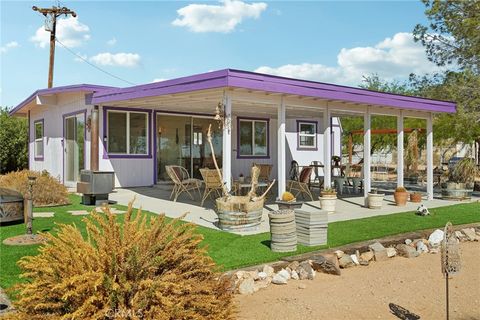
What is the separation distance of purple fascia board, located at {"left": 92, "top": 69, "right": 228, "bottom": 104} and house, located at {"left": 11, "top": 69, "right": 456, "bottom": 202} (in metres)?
0.02

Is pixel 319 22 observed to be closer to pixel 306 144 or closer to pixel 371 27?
pixel 371 27

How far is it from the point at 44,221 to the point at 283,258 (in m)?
4.22

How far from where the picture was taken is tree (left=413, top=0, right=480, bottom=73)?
47.3ft

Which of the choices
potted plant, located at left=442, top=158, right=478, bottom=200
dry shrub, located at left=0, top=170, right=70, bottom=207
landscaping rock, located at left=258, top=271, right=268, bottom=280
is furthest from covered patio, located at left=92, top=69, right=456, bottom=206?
landscaping rock, located at left=258, top=271, right=268, bottom=280

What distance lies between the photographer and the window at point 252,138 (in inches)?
587

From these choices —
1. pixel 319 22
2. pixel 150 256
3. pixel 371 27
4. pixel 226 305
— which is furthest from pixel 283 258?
pixel 371 27

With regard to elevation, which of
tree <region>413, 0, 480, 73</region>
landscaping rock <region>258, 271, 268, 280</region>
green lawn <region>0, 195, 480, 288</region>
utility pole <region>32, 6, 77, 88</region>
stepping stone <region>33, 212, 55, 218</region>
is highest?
utility pole <region>32, 6, 77, 88</region>

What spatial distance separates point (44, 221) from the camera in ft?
23.4

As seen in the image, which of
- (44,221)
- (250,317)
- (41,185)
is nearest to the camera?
(250,317)

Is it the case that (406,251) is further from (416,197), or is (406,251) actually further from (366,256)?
(416,197)

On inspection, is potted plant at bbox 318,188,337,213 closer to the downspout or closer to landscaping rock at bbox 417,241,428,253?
landscaping rock at bbox 417,241,428,253

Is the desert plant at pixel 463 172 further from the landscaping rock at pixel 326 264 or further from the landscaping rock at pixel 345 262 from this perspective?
the landscaping rock at pixel 326 264

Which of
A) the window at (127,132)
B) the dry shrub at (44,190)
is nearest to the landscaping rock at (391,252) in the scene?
the dry shrub at (44,190)

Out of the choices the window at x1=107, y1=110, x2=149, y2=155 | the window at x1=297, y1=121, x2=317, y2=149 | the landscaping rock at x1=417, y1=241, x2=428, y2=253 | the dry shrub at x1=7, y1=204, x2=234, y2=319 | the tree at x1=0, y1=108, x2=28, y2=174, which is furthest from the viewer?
the tree at x1=0, y1=108, x2=28, y2=174
